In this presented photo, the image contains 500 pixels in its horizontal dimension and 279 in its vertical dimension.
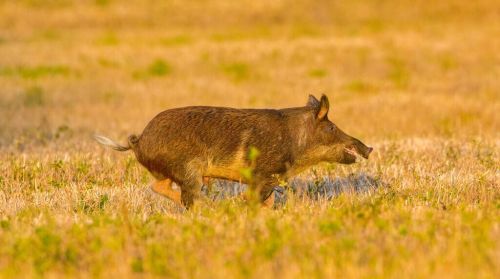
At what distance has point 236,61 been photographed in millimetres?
29281

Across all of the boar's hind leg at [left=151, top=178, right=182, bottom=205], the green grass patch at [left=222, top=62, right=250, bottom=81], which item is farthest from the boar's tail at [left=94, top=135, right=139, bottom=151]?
the green grass patch at [left=222, top=62, right=250, bottom=81]

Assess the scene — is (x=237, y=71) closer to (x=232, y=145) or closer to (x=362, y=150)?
(x=362, y=150)

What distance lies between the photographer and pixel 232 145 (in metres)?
7.64

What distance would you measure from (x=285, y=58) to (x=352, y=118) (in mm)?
11574

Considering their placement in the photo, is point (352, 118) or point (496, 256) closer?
point (496, 256)

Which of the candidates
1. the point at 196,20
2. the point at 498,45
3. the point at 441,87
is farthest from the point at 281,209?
the point at 196,20

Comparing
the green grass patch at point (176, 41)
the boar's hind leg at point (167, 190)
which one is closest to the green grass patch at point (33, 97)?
the green grass patch at point (176, 41)

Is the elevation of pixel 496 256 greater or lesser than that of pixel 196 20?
lesser

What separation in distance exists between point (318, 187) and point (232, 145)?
161cm

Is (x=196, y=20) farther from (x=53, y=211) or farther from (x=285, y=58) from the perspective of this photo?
(x=53, y=211)

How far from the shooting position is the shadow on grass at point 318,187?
8.80 meters

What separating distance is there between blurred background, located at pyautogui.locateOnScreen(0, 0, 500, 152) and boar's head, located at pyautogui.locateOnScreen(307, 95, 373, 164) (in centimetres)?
517

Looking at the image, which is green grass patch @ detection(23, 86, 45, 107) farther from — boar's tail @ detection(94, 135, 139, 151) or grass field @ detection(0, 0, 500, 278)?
boar's tail @ detection(94, 135, 139, 151)

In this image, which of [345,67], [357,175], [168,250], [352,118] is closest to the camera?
[168,250]
